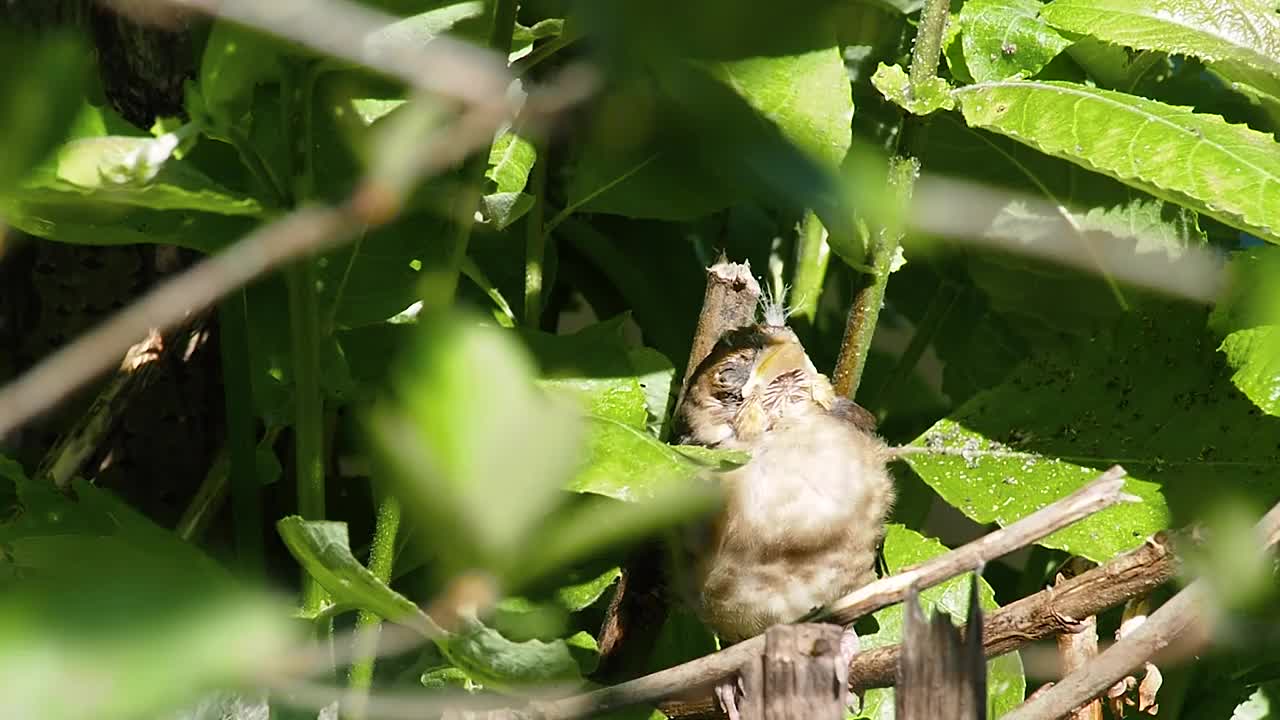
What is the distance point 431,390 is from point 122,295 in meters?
1.07

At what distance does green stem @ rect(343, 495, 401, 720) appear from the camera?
2.92 feet

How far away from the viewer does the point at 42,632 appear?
296 mm

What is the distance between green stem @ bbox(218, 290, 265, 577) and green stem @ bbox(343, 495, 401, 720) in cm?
20

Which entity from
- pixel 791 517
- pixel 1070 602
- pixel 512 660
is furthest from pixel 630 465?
pixel 791 517

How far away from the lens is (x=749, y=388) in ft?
4.43

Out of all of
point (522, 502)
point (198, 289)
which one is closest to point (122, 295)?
point (198, 289)

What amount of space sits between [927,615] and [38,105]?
35.5 inches

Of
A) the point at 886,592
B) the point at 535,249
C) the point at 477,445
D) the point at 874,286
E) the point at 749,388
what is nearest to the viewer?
the point at 477,445

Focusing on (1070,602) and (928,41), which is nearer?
(1070,602)

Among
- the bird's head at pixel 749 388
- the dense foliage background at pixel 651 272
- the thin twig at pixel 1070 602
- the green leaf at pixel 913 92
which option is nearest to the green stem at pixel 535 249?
the dense foliage background at pixel 651 272

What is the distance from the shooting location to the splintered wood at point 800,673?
2.61 ft

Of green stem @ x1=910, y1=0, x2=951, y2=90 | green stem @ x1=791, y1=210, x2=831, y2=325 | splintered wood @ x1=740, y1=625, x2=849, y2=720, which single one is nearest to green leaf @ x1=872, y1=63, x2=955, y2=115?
green stem @ x1=910, y1=0, x2=951, y2=90

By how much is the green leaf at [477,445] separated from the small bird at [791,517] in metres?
0.82

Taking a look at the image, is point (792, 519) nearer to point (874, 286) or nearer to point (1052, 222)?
point (874, 286)
